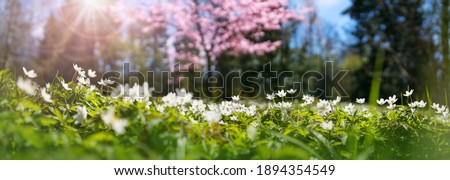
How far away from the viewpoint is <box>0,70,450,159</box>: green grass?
4.96ft

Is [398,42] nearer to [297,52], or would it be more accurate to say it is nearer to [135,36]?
[297,52]

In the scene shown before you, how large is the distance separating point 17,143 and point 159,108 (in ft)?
2.50

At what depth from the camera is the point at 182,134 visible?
65.4 inches

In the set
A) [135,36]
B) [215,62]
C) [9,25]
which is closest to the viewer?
[215,62]

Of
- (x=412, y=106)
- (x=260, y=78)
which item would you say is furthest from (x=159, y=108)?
(x=260, y=78)

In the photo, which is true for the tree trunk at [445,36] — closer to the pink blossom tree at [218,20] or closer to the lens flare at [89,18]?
the pink blossom tree at [218,20]

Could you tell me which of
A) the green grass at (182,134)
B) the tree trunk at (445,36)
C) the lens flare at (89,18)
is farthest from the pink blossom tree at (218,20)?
the lens flare at (89,18)

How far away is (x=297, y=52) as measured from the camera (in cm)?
1609

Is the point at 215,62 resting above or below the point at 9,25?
below

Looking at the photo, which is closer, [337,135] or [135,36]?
[337,135]

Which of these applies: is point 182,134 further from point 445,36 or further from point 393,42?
point 393,42

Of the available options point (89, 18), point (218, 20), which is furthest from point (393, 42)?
point (89, 18)

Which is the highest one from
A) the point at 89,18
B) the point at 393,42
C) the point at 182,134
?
the point at 89,18

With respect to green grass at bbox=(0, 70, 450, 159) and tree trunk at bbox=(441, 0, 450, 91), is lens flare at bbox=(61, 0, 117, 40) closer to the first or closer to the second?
tree trunk at bbox=(441, 0, 450, 91)
